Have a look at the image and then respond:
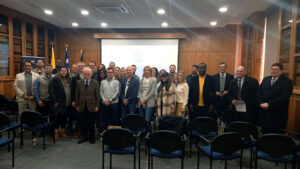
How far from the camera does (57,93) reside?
388cm

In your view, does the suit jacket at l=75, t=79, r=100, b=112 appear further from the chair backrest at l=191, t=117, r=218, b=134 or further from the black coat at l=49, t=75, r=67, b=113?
the chair backrest at l=191, t=117, r=218, b=134

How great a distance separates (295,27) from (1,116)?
5.79m

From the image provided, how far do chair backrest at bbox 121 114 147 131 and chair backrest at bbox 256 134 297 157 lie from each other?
1762 mm

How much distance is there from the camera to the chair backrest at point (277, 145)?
2166mm

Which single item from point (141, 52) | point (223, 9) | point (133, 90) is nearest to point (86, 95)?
point (133, 90)

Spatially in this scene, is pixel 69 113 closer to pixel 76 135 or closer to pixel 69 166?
pixel 76 135

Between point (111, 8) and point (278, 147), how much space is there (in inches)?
199

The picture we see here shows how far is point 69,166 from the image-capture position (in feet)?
9.49

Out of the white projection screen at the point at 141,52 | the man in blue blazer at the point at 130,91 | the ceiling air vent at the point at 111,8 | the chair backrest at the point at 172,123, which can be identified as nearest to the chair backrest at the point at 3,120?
the man in blue blazer at the point at 130,91

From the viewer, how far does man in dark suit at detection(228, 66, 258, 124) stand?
338cm

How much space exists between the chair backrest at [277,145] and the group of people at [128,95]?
1.13 m

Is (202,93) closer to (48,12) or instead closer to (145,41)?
(145,41)

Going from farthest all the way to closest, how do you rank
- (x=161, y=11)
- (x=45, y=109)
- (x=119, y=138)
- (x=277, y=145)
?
(x=161, y=11), (x=45, y=109), (x=119, y=138), (x=277, y=145)

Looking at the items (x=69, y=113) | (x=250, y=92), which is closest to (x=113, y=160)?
(x=69, y=113)
